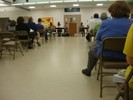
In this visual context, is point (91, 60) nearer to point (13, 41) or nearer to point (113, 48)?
point (113, 48)

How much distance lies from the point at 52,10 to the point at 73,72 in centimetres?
1715

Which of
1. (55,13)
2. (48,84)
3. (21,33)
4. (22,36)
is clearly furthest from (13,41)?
(55,13)

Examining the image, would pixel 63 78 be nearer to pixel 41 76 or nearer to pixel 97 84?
pixel 41 76

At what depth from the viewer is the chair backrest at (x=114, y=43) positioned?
237 cm

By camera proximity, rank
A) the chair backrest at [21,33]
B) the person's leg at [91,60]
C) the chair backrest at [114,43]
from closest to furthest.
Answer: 1. the chair backrest at [114,43]
2. the person's leg at [91,60]
3. the chair backrest at [21,33]

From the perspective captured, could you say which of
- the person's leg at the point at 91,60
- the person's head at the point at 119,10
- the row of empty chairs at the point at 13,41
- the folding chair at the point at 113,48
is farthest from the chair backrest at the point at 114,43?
the row of empty chairs at the point at 13,41

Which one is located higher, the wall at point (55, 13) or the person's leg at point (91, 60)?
the wall at point (55, 13)

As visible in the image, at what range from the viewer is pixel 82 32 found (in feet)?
55.5

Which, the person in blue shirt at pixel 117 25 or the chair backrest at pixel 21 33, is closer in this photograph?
the person in blue shirt at pixel 117 25

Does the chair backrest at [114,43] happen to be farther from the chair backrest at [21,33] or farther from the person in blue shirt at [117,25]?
the chair backrest at [21,33]

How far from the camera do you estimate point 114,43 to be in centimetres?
241

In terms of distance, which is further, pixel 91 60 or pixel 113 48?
pixel 91 60

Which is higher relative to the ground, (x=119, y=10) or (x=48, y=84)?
(x=119, y=10)

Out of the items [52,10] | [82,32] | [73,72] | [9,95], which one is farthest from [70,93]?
[52,10]
